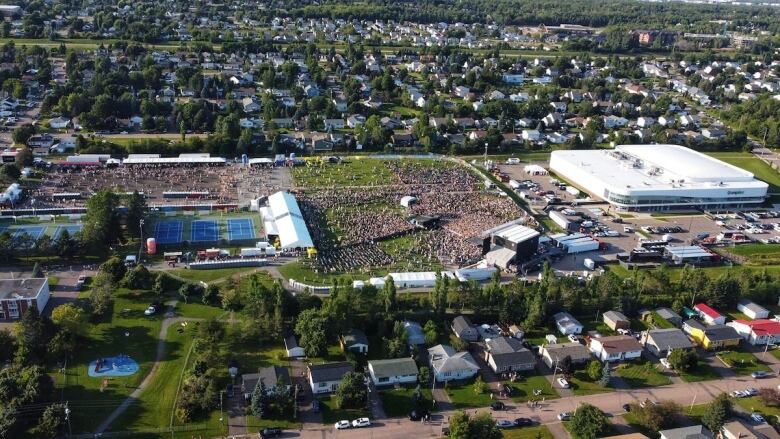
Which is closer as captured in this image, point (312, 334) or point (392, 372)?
point (392, 372)

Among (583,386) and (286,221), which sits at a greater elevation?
(286,221)

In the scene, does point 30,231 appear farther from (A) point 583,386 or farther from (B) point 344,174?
(A) point 583,386

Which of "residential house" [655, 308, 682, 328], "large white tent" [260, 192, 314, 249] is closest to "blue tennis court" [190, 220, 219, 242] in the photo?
"large white tent" [260, 192, 314, 249]

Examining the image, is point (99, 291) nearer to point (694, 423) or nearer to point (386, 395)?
point (386, 395)

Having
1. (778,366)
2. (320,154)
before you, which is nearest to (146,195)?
(320,154)

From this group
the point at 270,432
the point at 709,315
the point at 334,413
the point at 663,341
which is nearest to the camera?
the point at 270,432

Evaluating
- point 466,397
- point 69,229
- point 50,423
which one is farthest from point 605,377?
point 69,229
